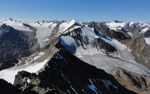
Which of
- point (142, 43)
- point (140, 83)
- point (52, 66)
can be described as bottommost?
point (140, 83)

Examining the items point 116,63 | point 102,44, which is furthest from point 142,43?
point 116,63

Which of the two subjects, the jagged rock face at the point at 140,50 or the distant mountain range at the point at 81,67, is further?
the jagged rock face at the point at 140,50

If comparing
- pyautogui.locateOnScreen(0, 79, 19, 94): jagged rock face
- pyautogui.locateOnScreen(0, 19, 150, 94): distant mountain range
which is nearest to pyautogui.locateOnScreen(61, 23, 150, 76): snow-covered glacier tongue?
pyautogui.locateOnScreen(0, 19, 150, 94): distant mountain range

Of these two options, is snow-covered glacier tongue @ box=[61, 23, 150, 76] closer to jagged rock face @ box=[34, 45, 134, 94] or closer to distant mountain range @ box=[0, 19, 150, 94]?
distant mountain range @ box=[0, 19, 150, 94]

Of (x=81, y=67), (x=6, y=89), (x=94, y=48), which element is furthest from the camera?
(x=94, y=48)

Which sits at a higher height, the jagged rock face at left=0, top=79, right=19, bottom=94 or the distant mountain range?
the jagged rock face at left=0, top=79, right=19, bottom=94

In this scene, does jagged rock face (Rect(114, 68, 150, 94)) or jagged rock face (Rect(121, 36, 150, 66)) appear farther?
jagged rock face (Rect(121, 36, 150, 66))

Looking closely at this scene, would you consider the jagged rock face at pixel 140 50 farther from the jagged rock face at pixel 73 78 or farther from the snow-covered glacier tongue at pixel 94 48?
the jagged rock face at pixel 73 78

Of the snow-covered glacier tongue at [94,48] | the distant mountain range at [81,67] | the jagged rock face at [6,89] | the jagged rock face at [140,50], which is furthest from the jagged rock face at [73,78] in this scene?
the jagged rock face at [140,50]

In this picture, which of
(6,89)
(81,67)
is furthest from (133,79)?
(6,89)

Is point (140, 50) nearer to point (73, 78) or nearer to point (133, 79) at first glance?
point (133, 79)

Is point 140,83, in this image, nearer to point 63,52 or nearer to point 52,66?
point 63,52
